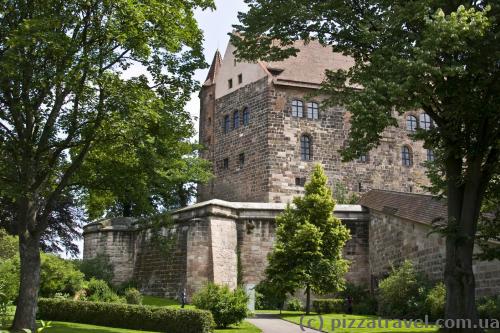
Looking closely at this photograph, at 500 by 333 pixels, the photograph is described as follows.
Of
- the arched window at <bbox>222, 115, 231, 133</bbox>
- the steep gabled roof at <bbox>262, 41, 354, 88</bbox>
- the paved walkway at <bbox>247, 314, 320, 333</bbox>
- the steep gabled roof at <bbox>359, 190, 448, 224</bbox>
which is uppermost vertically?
the steep gabled roof at <bbox>262, 41, 354, 88</bbox>

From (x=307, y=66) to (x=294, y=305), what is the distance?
17.3 metres

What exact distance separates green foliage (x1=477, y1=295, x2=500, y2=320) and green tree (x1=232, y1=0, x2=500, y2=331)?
9.41 feet

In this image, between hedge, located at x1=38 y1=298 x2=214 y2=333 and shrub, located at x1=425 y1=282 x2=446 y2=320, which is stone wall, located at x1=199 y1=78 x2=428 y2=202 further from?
hedge, located at x1=38 y1=298 x2=214 y2=333

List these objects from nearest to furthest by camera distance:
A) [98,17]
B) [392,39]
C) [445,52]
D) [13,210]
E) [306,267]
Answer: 1. [445,52]
2. [392,39]
3. [98,17]
4. [306,267]
5. [13,210]

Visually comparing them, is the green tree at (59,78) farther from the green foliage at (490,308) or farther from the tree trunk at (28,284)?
the green foliage at (490,308)

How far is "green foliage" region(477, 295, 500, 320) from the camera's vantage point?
56.5ft

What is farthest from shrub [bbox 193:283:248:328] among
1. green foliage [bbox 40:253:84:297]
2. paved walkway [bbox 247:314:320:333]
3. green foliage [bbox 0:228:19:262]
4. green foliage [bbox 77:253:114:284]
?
green foliage [bbox 0:228:19:262]

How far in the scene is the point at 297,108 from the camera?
3731cm

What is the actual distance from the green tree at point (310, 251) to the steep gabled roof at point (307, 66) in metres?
12.4

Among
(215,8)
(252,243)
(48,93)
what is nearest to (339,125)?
(252,243)

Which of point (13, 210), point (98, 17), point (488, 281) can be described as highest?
point (98, 17)

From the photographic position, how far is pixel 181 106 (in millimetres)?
17797

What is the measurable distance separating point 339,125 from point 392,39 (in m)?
23.7

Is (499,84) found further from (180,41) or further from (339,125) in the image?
(339,125)
